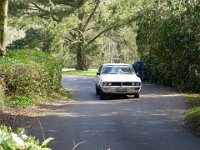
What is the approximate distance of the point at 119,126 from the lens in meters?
12.4

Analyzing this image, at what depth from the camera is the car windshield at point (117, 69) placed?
20812mm

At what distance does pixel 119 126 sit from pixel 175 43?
12.9 metres

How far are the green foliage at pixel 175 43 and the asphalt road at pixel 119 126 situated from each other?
4670 mm

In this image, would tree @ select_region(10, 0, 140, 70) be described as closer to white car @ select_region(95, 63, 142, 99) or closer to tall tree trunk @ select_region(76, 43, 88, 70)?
tall tree trunk @ select_region(76, 43, 88, 70)

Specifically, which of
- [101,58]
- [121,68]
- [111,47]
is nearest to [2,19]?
[121,68]

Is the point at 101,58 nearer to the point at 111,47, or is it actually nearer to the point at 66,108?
the point at 111,47

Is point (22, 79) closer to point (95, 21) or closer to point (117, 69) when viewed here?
point (117, 69)

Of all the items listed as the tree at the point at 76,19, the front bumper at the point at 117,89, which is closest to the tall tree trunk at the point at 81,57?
the tree at the point at 76,19

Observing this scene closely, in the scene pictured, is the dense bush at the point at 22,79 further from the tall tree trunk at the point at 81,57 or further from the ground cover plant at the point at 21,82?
the tall tree trunk at the point at 81,57

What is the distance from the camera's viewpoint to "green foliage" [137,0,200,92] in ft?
74.4

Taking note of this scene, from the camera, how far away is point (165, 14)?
2794 centimetres

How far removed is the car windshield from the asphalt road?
2.15 meters

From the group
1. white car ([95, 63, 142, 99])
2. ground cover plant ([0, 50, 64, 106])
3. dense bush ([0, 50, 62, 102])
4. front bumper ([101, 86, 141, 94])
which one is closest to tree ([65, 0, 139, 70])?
white car ([95, 63, 142, 99])

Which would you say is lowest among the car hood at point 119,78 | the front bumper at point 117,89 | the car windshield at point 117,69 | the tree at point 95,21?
the front bumper at point 117,89
